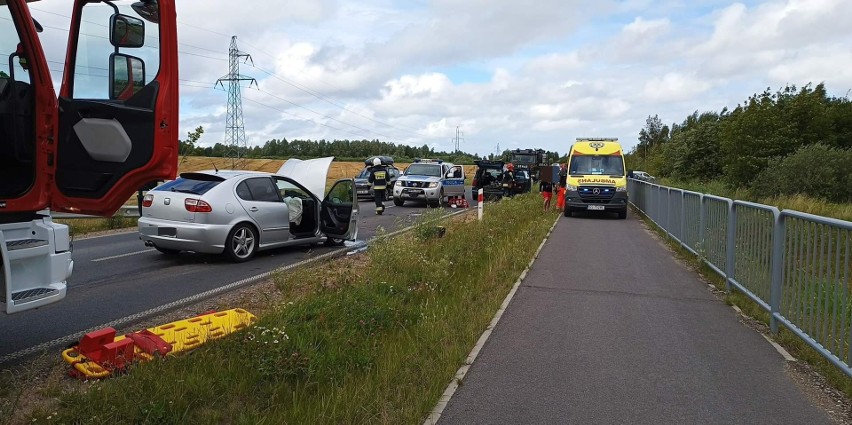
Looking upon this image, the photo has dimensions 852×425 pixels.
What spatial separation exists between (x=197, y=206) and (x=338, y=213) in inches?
122

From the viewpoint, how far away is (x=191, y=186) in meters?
10.1

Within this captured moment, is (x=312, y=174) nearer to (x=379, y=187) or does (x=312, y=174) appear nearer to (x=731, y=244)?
(x=731, y=244)

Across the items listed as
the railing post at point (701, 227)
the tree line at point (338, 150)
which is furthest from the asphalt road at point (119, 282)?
the tree line at point (338, 150)

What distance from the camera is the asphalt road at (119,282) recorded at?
613 cm

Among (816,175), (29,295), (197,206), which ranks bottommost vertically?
A: (29,295)

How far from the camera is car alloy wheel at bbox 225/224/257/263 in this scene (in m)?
10.1

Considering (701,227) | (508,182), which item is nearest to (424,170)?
(508,182)

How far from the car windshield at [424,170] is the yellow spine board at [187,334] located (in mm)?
20773

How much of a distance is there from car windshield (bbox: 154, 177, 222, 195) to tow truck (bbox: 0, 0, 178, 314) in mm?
4516

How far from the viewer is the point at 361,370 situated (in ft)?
16.0

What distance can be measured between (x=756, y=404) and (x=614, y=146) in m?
18.4

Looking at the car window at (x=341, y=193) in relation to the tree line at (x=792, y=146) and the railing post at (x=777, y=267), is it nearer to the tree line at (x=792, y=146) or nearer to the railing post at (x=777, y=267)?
the railing post at (x=777, y=267)

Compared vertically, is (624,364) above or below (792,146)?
below

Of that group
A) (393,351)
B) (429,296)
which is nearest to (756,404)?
(393,351)
